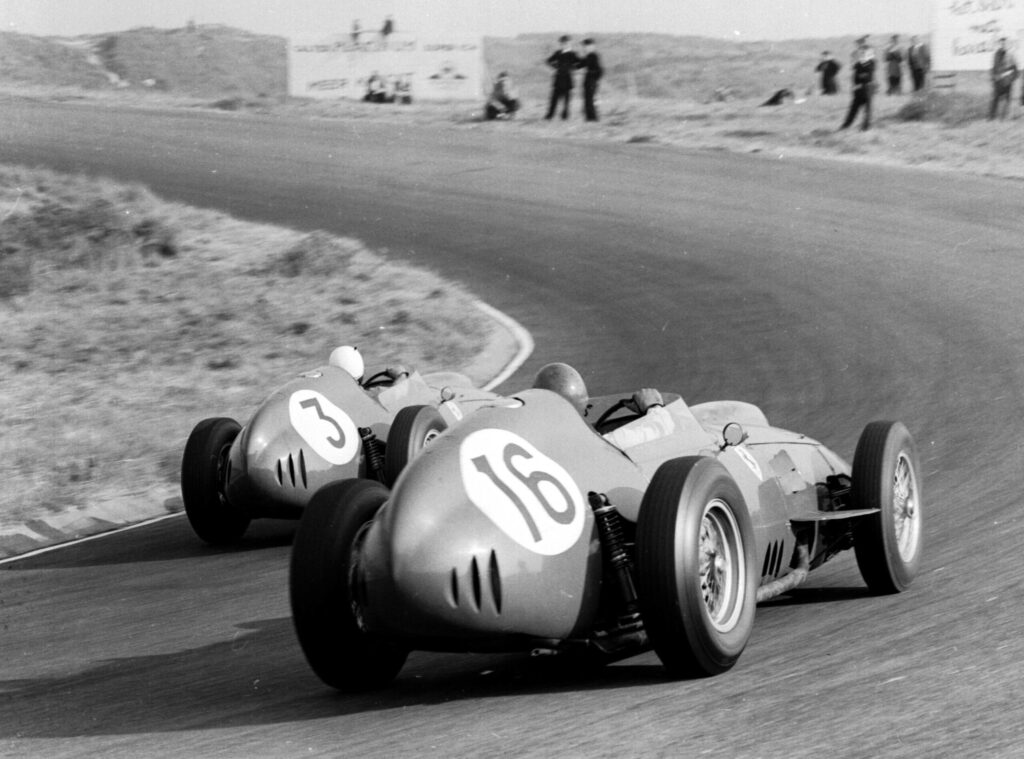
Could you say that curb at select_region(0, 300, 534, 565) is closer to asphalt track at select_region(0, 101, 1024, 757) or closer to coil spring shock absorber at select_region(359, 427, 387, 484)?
asphalt track at select_region(0, 101, 1024, 757)

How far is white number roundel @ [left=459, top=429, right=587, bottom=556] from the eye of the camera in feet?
16.0

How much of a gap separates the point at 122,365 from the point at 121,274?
496 centimetres

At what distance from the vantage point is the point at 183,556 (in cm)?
903

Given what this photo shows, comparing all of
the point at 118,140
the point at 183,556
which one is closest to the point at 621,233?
the point at 118,140

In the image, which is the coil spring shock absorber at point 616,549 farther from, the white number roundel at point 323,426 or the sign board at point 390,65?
the sign board at point 390,65

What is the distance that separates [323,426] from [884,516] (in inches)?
146

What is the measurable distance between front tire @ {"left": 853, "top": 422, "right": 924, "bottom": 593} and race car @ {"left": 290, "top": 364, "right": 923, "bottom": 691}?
91 cm

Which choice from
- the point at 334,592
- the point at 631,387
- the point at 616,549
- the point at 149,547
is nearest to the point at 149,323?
the point at 631,387

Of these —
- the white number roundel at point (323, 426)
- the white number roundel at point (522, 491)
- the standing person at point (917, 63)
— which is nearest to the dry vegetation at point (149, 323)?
the white number roundel at point (323, 426)

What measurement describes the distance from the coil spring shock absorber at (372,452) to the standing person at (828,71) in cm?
2215

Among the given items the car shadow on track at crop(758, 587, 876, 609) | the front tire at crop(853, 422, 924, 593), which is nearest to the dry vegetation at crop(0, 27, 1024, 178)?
the front tire at crop(853, 422, 924, 593)

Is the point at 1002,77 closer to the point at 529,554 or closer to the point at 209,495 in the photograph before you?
the point at 209,495

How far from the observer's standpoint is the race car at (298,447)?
8961 millimetres

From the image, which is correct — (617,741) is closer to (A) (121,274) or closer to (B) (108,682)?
(B) (108,682)
